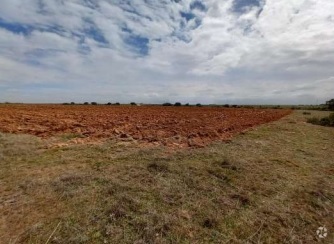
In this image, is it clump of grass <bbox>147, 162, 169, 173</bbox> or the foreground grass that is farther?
clump of grass <bbox>147, 162, 169, 173</bbox>

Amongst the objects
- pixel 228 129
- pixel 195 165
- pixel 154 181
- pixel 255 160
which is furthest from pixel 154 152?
pixel 228 129

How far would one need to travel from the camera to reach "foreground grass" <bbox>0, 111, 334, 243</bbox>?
140 inches

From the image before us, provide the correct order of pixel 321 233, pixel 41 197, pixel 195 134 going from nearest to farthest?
pixel 321 233, pixel 41 197, pixel 195 134

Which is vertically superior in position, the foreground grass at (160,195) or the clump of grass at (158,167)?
the clump of grass at (158,167)

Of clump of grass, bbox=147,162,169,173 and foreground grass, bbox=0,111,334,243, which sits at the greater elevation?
clump of grass, bbox=147,162,169,173

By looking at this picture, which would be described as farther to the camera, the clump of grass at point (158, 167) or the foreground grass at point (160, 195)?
the clump of grass at point (158, 167)

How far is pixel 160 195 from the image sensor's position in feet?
14.5

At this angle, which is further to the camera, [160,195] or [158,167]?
[158,167]

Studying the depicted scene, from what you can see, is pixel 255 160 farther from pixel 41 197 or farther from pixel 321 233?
pixel 41 197

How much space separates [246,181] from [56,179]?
10.7ft

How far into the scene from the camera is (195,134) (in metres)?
8.71

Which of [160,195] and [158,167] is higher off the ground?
[158,167]

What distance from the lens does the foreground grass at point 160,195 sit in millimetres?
3561

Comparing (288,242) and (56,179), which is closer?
(288,242)
